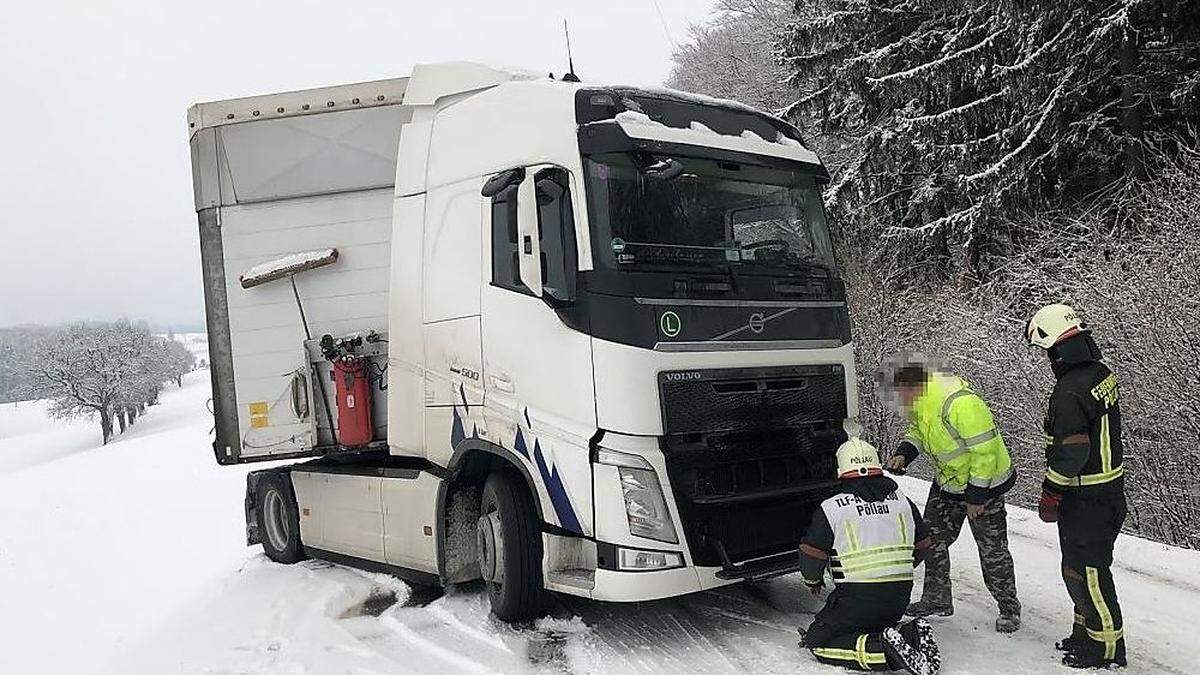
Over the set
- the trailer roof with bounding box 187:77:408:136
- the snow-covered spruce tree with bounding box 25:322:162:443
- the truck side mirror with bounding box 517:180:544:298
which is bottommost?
the snow-covered spruce tree with bounding box 25:322:162:443

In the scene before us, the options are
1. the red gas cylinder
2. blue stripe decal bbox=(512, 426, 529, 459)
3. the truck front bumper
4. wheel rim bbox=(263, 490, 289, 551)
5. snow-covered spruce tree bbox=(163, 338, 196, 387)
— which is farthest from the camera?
snow-covered spruce tree bbox=(163, 338, 196, 387)

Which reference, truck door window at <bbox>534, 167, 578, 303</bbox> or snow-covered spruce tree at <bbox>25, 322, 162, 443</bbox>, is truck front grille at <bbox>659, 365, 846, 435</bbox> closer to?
truck door window at <bbox>534, 167, 578, 303</bbox>

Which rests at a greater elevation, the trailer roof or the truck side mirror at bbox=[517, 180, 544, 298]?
the trailer roof

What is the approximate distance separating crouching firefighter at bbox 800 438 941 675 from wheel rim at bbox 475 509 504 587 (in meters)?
1.96

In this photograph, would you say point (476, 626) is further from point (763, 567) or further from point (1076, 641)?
point (1076, 641)

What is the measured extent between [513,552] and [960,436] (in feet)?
8.80

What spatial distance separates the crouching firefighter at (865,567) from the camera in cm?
434

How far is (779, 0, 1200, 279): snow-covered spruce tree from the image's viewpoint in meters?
12.2

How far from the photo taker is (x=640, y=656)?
191 inches

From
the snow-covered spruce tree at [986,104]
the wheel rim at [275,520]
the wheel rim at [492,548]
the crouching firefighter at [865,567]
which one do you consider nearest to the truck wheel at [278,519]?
the wheel rim at [275,520]

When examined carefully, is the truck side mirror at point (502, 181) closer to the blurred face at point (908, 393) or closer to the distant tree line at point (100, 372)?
the blurred face at point (908, 393)

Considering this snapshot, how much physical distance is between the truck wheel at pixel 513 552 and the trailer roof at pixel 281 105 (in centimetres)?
371

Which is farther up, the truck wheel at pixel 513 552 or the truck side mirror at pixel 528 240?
the truck side mirror at pixel 528 240

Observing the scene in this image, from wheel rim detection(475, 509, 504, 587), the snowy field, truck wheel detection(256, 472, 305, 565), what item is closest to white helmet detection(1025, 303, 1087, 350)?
the snowy field
